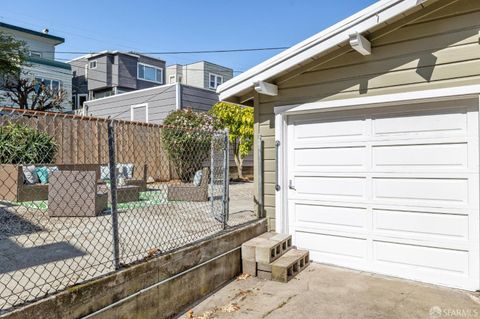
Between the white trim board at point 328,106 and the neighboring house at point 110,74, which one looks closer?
the white trim board at point 328,106

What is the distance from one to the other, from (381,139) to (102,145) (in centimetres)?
887

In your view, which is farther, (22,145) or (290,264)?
(22,145)

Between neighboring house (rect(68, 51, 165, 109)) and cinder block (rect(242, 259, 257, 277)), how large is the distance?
19.6 m

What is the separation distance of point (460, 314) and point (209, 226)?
2940mm

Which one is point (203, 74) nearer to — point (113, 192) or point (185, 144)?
point (185, 144)

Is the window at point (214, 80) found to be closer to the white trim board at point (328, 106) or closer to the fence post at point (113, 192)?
the white trim board at point (328, 106)

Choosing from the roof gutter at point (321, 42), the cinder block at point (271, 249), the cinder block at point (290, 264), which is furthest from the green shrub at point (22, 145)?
the cinder block at point (290, 264)

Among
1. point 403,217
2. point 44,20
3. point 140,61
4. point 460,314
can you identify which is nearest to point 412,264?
point 403,217

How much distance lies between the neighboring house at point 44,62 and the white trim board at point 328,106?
15965mm

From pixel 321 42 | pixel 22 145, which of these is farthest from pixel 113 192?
pixel 22 145

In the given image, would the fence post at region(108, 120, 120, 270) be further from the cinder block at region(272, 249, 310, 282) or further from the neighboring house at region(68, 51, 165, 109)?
the neighboring house at region(68, 51, 165, 109)

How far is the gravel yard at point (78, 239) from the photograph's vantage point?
2777 mm

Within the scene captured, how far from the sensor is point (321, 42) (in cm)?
441

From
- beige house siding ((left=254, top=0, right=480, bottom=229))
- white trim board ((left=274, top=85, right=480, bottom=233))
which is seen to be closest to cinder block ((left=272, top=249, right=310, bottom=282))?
white trim board ((left=274, top=85, right=480, bottom=233))
